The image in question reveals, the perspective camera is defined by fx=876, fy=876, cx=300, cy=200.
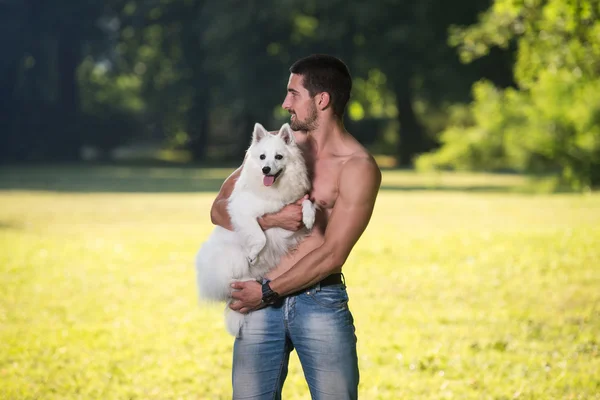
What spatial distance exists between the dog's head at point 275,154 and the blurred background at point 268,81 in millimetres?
16917

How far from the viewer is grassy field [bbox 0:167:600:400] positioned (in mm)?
8008

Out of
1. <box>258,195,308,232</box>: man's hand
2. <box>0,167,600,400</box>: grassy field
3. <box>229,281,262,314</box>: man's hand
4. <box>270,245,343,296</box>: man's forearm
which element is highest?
<box>258,195,308,232</box>: man's hand

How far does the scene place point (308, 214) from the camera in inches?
170

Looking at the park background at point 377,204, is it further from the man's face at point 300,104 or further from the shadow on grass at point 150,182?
the man's face at point 300,104

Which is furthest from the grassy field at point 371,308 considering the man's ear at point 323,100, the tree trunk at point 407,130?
the tree trunk at point 407,130

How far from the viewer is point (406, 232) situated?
19.7 m

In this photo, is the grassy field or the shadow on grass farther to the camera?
the shadow on grass

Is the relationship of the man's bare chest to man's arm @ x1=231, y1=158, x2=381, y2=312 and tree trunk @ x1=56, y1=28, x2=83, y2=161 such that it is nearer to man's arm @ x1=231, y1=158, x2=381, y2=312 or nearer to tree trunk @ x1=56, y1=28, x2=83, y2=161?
man's arm @ x1=231, y1=158, x2=381, y2=312

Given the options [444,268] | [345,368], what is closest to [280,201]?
[345,368]

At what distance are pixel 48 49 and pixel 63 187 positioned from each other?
1190 inches

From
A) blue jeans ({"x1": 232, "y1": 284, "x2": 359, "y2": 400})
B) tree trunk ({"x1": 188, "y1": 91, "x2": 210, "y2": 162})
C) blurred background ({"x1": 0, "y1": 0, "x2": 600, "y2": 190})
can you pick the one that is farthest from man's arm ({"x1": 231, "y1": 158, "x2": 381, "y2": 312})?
tree trunk ({"x1": 188, "y1": 91, "x2": 210, "y2": 162})

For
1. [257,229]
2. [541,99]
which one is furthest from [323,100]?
[541,99]

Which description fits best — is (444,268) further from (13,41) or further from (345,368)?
(13,41)

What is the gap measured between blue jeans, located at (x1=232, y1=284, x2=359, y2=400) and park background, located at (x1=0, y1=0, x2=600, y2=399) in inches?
19.8
